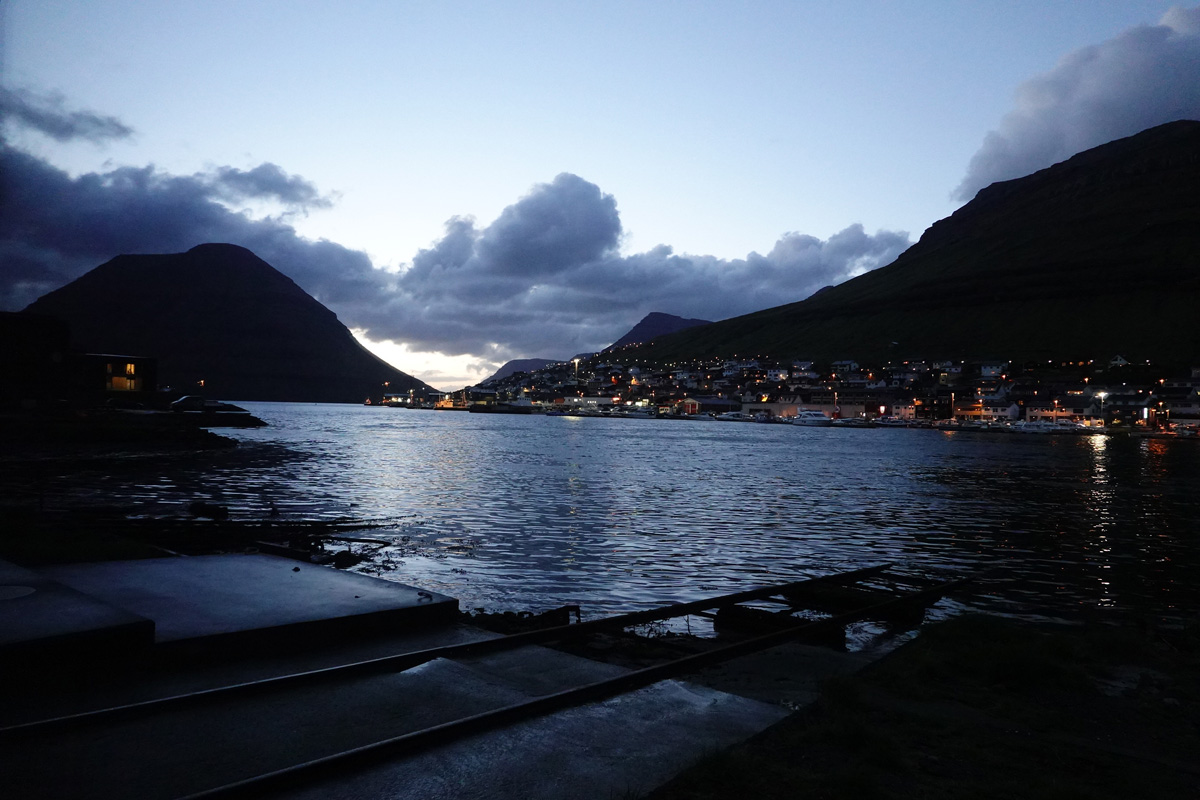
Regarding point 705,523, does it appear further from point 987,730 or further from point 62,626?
point 62,626

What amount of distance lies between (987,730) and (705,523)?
819 inches

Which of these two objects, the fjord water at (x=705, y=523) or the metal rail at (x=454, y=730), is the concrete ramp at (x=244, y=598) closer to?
the metal rail at (x=454, y=730)

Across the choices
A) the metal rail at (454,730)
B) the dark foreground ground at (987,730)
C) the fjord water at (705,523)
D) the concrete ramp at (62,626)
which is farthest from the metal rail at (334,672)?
the fjord water at (705,523)

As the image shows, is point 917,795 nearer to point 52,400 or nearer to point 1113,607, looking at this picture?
point 1113,607

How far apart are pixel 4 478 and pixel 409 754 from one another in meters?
37.4

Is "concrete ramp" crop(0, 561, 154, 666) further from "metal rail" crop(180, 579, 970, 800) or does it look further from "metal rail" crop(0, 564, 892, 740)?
"metal rail" crop(180, 579, 970, 800)

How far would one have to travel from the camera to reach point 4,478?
32.2m

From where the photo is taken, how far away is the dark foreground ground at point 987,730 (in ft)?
17.4

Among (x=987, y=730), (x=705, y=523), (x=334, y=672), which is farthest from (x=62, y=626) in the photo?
(x=705, y=523)

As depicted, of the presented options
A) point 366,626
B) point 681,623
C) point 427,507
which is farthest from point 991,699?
point 427,507

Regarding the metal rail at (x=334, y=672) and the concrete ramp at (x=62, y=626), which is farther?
the concrete ramp at (x=62, y=626)

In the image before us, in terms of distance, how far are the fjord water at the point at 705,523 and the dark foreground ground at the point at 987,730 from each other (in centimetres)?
604

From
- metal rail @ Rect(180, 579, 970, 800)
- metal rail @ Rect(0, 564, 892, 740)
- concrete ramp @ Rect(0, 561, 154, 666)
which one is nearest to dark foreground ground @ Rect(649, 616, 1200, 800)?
metal rail @ Rect(180, 579, 970, 800)

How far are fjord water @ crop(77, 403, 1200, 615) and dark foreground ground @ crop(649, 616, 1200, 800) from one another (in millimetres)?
6037
